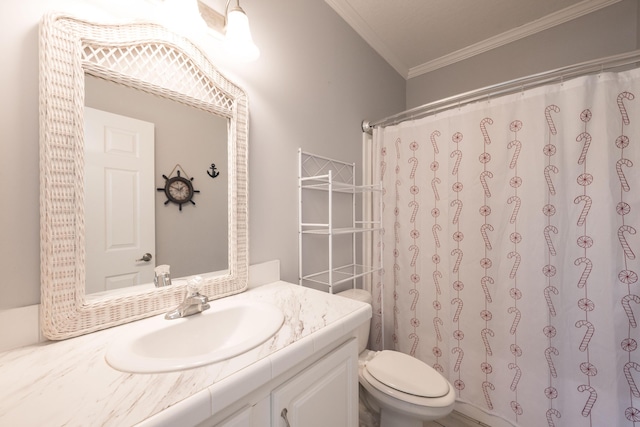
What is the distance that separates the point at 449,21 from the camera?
1.70m

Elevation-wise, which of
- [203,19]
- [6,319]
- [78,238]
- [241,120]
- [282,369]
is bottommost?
[282,369]

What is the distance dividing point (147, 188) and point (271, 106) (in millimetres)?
674

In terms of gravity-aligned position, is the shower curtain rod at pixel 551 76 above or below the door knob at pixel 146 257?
above

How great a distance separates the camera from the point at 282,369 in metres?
0.59

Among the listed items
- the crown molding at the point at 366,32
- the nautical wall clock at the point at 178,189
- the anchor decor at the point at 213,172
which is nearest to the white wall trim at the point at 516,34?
the crown molding at the point at 366,32

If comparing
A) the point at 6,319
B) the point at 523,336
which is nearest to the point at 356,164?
the point at 523,336

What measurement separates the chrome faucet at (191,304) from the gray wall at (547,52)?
7.69ft

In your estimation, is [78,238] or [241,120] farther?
[241,120]

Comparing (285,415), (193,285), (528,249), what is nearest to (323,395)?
(285,415)

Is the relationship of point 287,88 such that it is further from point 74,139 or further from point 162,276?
point 162,276

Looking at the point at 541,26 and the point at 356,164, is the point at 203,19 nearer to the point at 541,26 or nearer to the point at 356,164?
the point at 356,164

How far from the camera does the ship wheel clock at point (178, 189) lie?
0.87 metres

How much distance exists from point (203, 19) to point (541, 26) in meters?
2.22

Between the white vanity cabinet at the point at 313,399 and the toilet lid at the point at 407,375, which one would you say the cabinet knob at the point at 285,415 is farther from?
the toilet lid at the point at 407,375
